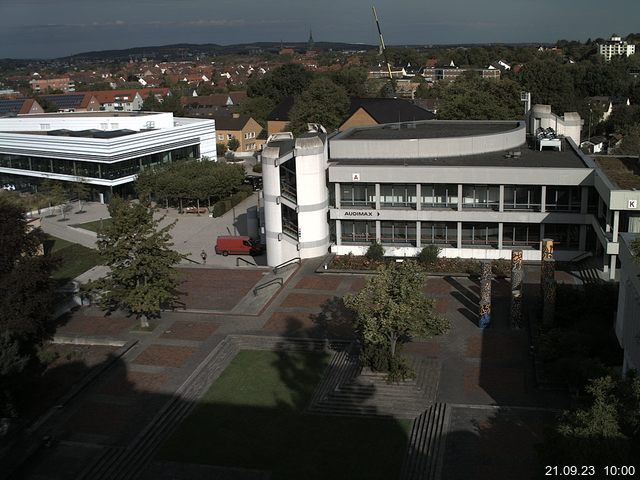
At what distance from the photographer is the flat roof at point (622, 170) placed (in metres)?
35.8

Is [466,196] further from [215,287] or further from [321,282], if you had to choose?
[215,287]

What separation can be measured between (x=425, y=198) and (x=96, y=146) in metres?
35.3

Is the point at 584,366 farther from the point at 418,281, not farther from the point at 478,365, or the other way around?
the point at 418,281

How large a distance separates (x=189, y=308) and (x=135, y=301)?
4.27m

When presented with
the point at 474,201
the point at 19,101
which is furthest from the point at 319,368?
the point at 19,101

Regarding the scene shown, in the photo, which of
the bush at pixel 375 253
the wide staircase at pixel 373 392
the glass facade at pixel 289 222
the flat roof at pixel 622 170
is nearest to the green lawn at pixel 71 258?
the glass facade at pixel 289 222

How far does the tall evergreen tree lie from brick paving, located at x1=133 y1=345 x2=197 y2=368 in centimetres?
197

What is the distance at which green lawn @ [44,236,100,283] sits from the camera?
43844 millimetres

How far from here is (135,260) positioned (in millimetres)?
30719

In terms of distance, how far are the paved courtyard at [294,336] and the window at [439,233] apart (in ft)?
13.8

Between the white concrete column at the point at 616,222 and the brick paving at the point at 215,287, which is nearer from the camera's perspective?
the white concrete column at the point at 616,222

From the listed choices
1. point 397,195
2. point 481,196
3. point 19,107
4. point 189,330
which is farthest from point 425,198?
point 19,107

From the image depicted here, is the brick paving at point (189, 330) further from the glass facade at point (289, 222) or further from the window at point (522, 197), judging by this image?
the window at point (522, 197)

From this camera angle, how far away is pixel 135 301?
1217 inches
